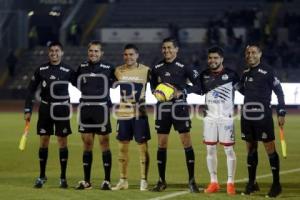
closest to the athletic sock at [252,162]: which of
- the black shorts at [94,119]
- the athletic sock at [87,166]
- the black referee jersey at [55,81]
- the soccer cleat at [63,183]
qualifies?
the black shorts at [94,119]

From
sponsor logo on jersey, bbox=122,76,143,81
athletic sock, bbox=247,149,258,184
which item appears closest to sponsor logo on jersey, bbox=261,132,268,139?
athletic sock, bbox=247,149,258,184

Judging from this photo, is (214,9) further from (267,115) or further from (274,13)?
(267,115)

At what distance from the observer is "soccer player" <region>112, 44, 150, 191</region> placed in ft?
39.5

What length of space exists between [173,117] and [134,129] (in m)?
0.61

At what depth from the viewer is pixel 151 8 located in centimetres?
4506

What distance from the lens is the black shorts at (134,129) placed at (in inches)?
471

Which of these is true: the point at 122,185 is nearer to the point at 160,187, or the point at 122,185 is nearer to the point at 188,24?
the point at 160,187

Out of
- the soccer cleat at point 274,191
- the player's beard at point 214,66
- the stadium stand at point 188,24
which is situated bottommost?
the soccer cleat at point 274,191

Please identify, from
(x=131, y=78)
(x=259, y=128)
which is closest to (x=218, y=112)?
(x=259, y=128)

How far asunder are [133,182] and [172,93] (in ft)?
6.02

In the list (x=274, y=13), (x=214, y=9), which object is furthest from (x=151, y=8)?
(x=274, y=13)

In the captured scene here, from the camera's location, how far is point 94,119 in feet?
39.5

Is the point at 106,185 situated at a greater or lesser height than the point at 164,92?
lesser

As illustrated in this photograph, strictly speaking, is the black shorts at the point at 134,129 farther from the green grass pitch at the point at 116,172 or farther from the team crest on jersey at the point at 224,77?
the team crest on jersey at the point at 224,77
